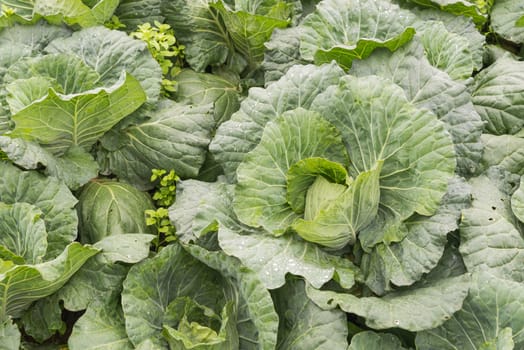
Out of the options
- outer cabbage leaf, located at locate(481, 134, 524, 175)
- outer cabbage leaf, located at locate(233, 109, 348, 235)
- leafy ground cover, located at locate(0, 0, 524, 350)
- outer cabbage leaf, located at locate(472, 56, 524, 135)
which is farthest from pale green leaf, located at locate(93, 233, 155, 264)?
outer cabbage leaf, located at locate(472, 56, 524, 135)

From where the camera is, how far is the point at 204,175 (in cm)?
325

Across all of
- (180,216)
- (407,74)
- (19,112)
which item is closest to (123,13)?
(19,112)

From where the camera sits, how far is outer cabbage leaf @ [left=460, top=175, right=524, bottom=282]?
249 centimetres

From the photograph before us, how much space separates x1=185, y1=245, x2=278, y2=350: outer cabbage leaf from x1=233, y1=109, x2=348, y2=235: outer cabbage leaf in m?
0.20

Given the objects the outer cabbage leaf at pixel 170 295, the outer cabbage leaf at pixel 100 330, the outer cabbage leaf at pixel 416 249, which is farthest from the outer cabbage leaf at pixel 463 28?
the outer cabbage leaf at pixel 100 330

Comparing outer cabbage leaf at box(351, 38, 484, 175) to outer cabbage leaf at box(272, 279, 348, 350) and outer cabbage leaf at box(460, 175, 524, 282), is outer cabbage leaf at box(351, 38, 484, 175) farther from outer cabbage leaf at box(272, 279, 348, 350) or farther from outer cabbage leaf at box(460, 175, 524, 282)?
outer cabbage leaf at box(272, 279, 348, 350)

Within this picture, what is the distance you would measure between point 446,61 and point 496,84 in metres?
0.30

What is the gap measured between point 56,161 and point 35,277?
2.25 feet

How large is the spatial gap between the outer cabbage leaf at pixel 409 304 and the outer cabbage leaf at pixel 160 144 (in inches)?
39.3

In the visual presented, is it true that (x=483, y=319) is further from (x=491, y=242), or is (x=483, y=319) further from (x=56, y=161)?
(x=56, y=161)

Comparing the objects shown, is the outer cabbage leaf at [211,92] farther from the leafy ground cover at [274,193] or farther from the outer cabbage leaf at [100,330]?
the outer cabbage leaf at [100,330]

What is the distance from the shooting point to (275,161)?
2619 mm

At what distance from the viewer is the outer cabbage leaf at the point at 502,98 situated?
3.10 m

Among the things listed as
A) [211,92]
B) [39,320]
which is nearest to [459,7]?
[211,92]
